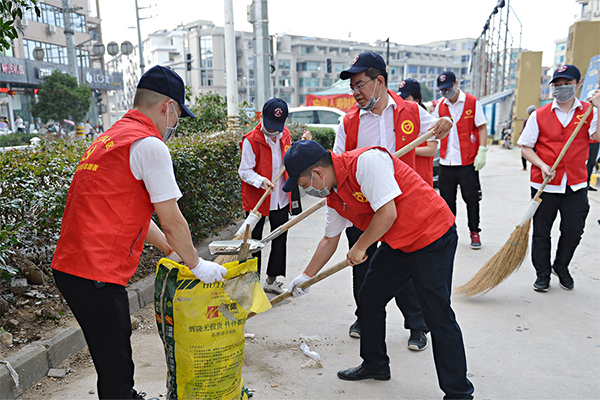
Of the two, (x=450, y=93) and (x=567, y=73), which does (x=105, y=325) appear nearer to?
(x=567, y=73)

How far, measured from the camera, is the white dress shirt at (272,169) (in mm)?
4180

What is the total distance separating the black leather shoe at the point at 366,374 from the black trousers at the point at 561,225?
226cm

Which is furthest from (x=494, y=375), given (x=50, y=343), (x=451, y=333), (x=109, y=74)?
(x=109, y=74)

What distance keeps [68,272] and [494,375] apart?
2563mm

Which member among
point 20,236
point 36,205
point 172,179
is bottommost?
point 20,236

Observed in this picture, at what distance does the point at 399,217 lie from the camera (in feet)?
8.00

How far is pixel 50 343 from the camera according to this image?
300cm

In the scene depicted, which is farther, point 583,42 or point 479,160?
point 583,42

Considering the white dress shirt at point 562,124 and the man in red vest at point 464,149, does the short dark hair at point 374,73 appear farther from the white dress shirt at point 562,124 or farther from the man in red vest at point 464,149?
the man in red vest at point 464,149

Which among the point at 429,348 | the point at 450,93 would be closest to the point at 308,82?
the point at 450,93

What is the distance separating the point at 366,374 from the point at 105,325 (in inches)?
64.8

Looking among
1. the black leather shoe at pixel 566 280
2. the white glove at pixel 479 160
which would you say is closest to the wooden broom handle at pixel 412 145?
the black leather shoe at pixel 566 280

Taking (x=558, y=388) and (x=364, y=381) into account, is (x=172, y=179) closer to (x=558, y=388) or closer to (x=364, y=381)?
(x=364, y=381)

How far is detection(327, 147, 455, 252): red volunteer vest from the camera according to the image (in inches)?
95.7
